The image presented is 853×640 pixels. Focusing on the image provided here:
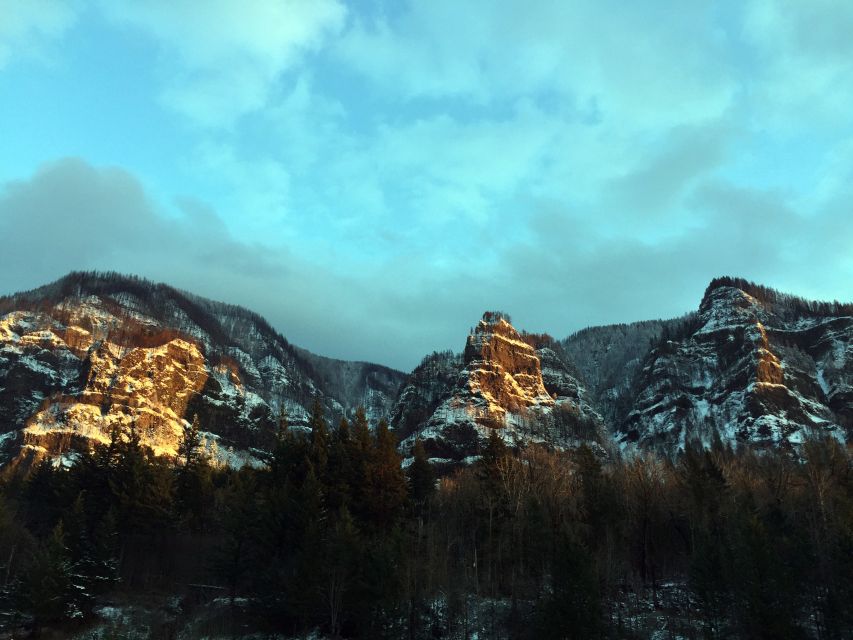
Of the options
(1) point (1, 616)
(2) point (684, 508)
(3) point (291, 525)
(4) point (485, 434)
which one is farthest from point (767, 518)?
(4) point (485, 434)

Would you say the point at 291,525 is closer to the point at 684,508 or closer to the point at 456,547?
the point at 456,547

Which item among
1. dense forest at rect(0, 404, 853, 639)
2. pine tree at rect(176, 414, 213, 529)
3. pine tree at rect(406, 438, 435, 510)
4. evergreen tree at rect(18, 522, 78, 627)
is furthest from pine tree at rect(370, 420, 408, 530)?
pine tree at rect(176, 414, 213, 529)

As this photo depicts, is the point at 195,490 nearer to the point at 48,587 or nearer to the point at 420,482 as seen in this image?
the point at 420,482

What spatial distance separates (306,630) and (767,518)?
133 feet

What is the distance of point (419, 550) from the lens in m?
56.2

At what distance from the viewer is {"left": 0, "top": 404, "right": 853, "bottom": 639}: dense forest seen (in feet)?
145

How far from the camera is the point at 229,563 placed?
55.2 m

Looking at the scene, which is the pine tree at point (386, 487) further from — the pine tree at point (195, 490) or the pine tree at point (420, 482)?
the pine tree at point (195, 490)

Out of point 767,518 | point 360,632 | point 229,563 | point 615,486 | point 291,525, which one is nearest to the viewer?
point 360,632

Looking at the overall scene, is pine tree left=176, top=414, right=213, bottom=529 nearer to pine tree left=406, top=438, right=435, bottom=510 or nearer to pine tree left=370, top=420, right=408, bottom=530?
pine tree left=406, top=438, right=435, bottom=510

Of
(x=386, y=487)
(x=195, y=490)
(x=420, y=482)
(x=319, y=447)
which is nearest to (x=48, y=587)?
(x=319, y=447)

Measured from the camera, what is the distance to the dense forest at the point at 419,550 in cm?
4425

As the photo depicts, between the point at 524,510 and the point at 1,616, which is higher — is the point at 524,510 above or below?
above

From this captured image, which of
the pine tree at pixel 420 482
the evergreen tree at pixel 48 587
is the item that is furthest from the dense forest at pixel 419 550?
the pine tree at pixel 420 482
